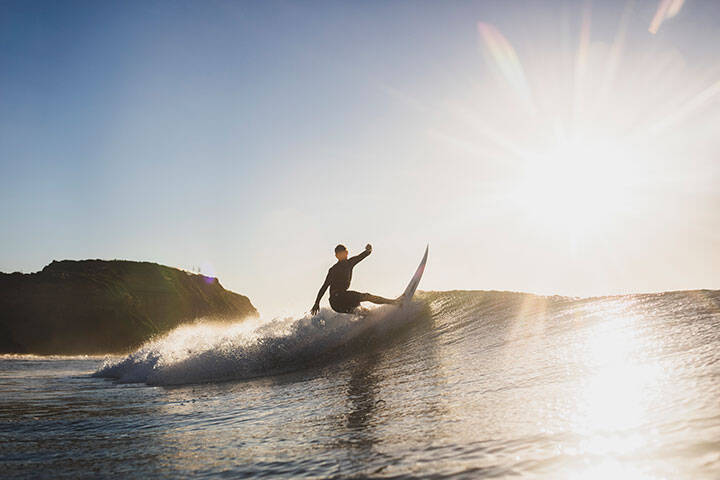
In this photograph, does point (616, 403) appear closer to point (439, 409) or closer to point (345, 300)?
point (439, 409)

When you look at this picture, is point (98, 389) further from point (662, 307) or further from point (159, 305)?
point (159, 305)

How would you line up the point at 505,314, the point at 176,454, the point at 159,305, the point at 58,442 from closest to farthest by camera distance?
1. the point at 176,454
2. the point at 58,442
3. the point at 505,314
4. the point at 159,305

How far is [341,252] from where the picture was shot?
983 cm

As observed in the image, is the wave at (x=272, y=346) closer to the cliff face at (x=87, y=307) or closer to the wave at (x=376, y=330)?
the wave at (x=376, y=330)

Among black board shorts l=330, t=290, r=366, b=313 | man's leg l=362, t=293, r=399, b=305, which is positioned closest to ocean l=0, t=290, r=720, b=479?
black board shorts l=330, t=290, r=366, b=313

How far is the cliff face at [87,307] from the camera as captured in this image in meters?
55.5

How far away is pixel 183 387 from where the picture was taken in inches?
311

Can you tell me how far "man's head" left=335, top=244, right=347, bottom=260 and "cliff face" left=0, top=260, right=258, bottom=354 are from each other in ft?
198

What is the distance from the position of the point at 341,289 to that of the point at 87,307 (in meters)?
64.0

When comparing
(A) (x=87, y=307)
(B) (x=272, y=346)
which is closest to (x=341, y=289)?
(B) (x=272, y=346)

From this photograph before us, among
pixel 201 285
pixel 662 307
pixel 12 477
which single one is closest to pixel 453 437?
pixel 12 477

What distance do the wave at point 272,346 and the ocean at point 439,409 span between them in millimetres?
73

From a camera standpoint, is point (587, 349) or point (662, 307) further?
point (662, 307)

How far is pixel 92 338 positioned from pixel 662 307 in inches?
2670
